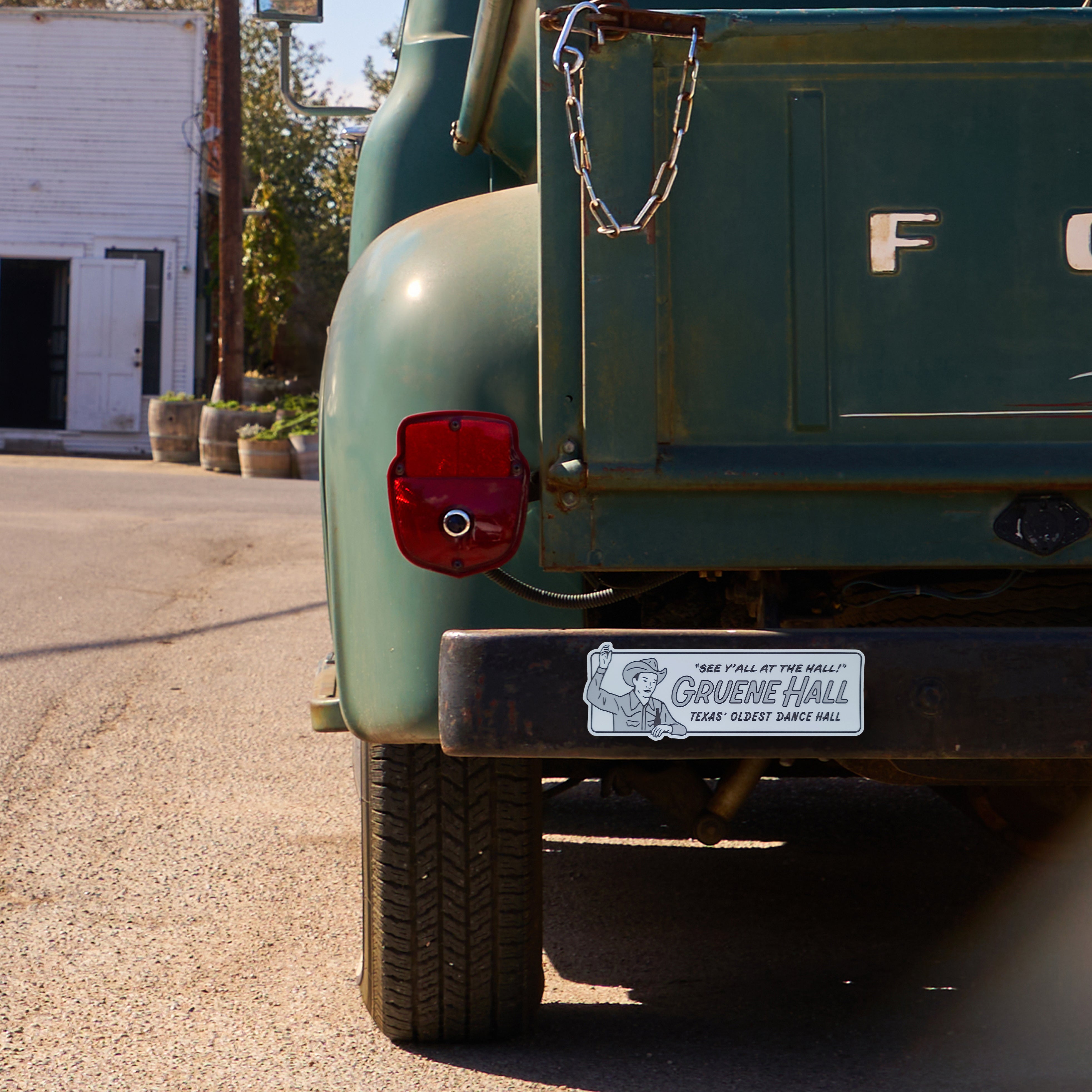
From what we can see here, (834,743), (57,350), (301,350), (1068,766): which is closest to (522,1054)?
(834,743)

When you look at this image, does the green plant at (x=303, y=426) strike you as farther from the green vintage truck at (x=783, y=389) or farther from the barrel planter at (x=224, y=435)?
the green vintage truck at (x=783, y=389)

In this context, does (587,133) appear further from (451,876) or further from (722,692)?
(451,876)

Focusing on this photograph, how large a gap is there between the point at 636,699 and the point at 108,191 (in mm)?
21724

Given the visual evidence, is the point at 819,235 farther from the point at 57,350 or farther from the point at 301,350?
the point at 301,350

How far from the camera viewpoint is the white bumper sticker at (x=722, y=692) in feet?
7.52

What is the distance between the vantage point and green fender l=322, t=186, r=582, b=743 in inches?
99.7

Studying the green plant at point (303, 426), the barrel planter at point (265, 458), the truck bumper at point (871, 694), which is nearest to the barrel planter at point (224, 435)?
the barrel planter at point (265, 458)

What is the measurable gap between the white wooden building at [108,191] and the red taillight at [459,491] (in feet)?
67.5

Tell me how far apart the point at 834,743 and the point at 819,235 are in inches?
32.4

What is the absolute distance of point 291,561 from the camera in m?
10.5

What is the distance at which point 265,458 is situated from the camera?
17.5m

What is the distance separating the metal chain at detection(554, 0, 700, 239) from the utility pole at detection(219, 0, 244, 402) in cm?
1705

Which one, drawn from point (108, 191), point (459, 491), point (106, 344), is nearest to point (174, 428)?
point (106, 344)

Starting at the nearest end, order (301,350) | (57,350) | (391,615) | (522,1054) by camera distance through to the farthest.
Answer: (391,615)
(522,1054)
(57,350)
(301,350)
